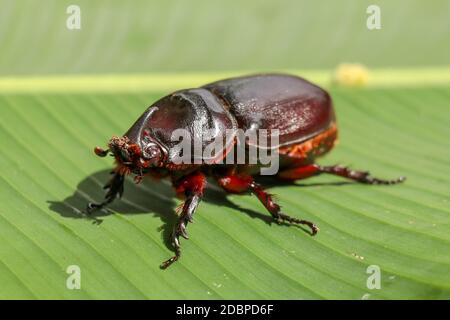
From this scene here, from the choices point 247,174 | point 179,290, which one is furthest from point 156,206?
point 179,290

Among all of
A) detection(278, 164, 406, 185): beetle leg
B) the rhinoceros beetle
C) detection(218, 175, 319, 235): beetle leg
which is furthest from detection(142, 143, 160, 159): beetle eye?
detection(278, 164, 406, 185): beetle leg

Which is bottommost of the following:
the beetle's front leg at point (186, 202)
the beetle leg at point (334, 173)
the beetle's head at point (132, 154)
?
the beetle leg at point (334, 173)

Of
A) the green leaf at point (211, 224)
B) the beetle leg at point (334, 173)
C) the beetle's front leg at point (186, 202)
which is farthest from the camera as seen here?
the beetle leg at point (334, 173)

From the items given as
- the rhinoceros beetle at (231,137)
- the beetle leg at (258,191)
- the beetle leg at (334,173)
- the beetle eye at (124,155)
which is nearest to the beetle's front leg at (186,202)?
the rhinoceros beetle at (231,137)

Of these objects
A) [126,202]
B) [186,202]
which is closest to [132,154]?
[186,202]

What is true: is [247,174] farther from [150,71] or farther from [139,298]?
[150,71]

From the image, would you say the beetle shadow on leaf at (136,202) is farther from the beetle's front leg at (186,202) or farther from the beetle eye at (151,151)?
the beetle eye at (151,151)
